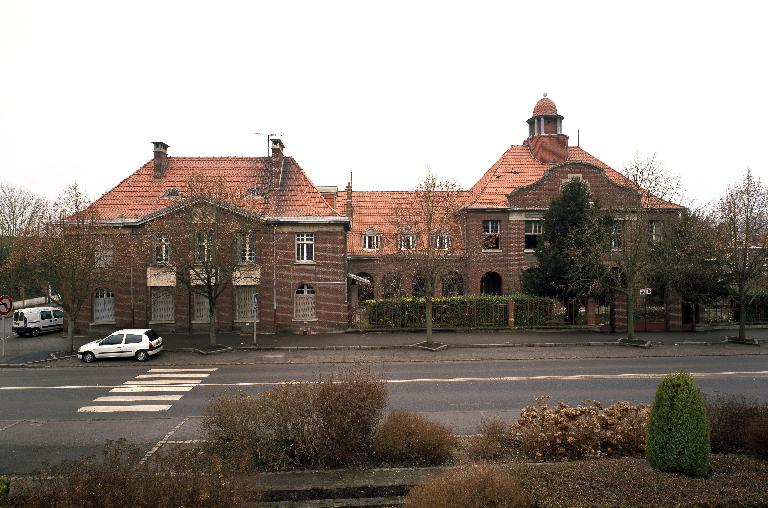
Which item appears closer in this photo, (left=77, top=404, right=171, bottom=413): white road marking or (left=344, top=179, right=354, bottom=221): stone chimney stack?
(left=77, top=404, right=171, bottom=413): white road marking

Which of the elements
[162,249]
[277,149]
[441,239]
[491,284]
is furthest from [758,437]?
[491,284]

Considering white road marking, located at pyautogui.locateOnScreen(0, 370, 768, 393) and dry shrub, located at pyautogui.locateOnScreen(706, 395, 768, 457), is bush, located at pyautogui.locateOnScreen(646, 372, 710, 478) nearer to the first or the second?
dry shrub, located at pyautogui.locateOnScreen(706, 395, 768, 457)

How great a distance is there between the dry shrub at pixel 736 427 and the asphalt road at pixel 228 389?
461 cm

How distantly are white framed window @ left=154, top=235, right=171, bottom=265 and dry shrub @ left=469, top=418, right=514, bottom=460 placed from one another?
18.8 metres

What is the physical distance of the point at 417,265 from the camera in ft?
85.3

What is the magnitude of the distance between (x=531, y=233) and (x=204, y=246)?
2373 cm

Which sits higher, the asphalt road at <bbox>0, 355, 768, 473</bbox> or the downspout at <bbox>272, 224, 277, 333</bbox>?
the downspout at <bbox>272, 224, 277, 333</bbox>

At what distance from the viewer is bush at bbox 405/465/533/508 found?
685 centimetres

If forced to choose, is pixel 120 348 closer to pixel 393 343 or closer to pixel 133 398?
pixel 133 398

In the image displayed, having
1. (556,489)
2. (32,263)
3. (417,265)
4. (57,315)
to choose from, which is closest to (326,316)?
(417,265)

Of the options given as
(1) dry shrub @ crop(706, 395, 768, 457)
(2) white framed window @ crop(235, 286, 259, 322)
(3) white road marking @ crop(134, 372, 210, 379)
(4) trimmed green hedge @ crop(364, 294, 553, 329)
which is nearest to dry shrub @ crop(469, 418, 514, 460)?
(1) dry shrub @ crop(706, 395, 768, 457)

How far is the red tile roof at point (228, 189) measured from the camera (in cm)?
2930

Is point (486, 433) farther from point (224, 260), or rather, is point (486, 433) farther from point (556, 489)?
point (224, 260)

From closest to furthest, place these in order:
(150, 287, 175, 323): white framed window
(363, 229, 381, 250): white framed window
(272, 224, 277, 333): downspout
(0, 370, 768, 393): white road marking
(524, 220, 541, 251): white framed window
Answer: (0, 370, 768, 393): white road marking, (272, 224, 277, 333): downspout, (150, 287, 175, 323): white framed window, (524, 220, 541, 251): white framed window, (363, 229, 381, 250): white framed window
